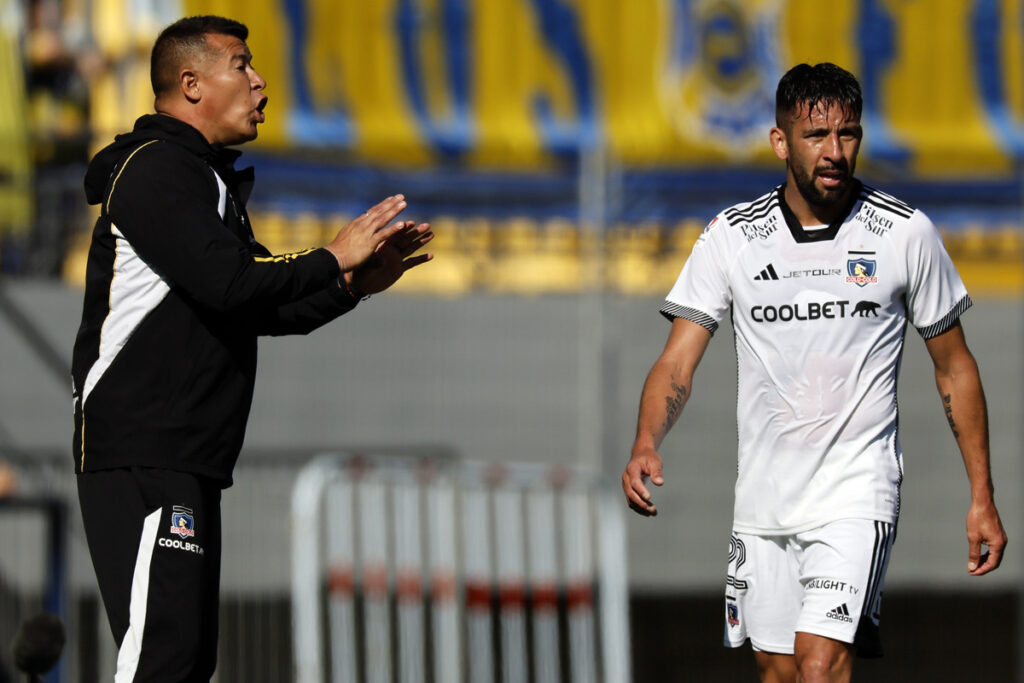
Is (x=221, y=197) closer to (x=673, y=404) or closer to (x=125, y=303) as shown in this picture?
(x=125, y=303)

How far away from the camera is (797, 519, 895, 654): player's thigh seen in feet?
15.8

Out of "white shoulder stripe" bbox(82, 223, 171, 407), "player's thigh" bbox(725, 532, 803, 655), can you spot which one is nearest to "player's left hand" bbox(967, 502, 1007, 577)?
"player's thigh" bbox(725, 532, 803, 655)

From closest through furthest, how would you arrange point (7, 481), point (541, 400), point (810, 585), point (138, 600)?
1. point (138, 600)
2. point (810, 585)
3. point (7, 481)
4. point (541, 400)

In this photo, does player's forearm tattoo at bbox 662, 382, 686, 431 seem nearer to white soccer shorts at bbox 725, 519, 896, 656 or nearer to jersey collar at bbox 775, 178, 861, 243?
white soccer shorts at bbox 725, 519, 896, 656

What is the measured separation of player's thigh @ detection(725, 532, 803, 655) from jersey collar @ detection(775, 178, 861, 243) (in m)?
0.97

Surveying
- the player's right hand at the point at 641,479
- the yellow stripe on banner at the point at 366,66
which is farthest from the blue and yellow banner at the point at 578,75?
the player's right hand at the point at 641,479

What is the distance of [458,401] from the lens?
448 inches

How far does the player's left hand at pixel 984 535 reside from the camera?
16.0 feet

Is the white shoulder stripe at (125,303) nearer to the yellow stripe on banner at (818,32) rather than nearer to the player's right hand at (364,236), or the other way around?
the player's right hand at (364,236)

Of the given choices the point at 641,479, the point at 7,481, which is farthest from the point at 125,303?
the point at 7,481

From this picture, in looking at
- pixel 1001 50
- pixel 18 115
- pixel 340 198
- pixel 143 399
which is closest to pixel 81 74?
pixel 18 115

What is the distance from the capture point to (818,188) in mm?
4957

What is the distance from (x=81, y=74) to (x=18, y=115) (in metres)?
1.60

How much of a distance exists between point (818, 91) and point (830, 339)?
782 mm
